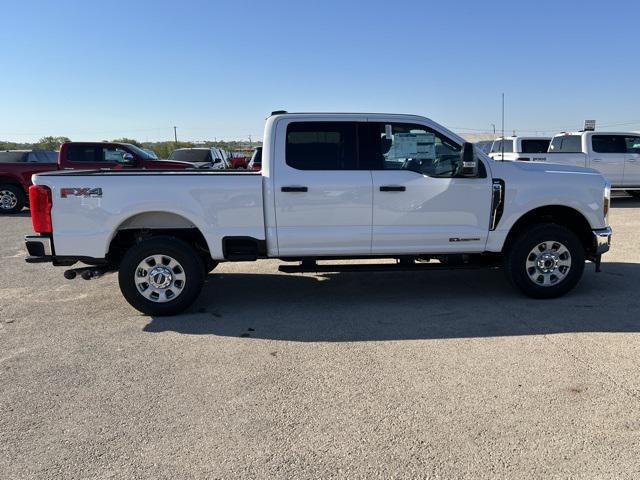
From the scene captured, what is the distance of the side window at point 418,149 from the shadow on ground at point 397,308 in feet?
4.96

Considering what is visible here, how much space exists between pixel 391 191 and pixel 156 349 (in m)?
2.81

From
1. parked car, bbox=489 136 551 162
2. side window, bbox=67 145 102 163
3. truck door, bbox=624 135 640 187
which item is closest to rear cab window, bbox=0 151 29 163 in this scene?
side window, bbox=67 145 102 163

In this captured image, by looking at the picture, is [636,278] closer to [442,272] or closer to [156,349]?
[442,272]

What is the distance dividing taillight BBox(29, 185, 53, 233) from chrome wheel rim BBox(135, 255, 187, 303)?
1014 mm

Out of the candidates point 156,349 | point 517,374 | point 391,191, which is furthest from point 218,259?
point 517,374

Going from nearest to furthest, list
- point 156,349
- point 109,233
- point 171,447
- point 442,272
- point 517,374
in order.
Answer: point 171,447, point 517,374, point 156,349, point 109,233, point 442,272


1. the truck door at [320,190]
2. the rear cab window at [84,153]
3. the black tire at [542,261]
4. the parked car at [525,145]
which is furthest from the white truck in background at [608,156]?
the rear cab window at [84,153]

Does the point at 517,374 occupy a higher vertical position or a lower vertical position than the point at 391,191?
lower

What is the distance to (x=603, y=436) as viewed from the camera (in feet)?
10.2

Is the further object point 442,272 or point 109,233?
point 442,272

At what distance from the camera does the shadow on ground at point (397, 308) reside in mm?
4953

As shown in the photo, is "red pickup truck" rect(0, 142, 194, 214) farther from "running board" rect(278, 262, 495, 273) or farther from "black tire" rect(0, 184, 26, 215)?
"running board" rect(278, 262, 495, 273)

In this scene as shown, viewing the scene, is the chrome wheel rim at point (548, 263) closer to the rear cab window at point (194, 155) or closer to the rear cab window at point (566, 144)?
the rear cab window at point (566, 144)

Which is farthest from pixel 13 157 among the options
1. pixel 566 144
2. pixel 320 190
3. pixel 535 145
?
pixel 566 144
